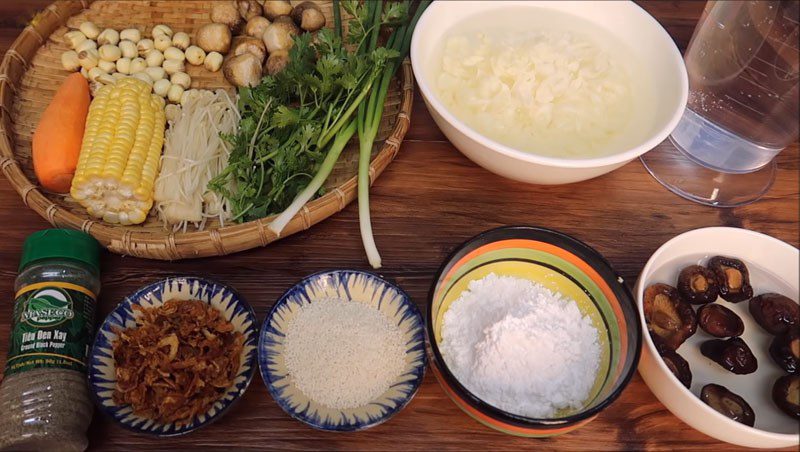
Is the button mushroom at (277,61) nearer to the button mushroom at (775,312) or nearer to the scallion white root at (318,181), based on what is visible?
the scallion white root at (318,181)

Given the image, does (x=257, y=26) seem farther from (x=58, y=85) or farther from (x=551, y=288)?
(x=551, y=288)

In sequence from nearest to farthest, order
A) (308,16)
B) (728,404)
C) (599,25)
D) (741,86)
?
(728,404) < (741,86) < (599,25) < (308,16)

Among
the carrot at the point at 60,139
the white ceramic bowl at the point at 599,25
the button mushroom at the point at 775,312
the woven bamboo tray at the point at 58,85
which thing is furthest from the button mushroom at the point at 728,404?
the carrot at the point at 60,139

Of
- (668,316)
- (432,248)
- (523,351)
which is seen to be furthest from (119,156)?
(668,316)

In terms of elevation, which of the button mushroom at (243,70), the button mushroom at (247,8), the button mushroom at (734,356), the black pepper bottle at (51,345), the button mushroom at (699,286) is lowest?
the black pepper bottle at (51,345)

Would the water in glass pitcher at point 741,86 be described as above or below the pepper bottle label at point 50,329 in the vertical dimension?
above

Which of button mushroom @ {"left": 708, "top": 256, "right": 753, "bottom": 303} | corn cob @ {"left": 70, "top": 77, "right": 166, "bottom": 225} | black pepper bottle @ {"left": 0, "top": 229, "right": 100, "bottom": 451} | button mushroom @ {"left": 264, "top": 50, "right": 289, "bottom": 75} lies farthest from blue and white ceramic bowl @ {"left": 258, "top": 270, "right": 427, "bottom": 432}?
button mushroom @ {"left": 264, "top": 50, "right": 289, "bottom": 75}
